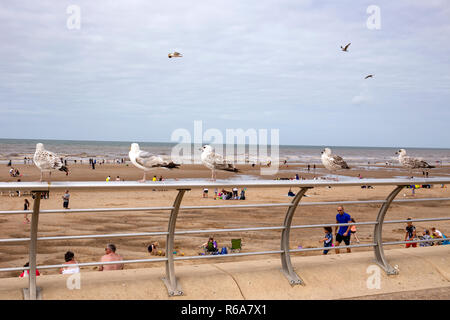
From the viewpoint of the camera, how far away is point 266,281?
4121 millimetres

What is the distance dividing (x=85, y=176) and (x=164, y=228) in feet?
78.5

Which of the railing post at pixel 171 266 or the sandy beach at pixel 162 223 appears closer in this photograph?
the railing post at pixel 171 266

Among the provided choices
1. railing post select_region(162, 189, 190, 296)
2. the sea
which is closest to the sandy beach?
railing post select_region(162, 189, 190, 296)

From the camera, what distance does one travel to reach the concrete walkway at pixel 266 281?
12.0 ft

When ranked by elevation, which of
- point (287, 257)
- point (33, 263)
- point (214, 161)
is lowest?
point (287, 257)

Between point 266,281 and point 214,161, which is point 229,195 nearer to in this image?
point 214,161

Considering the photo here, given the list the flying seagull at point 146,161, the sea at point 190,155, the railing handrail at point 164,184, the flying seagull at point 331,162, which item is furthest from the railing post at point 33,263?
the sea at point 190,155

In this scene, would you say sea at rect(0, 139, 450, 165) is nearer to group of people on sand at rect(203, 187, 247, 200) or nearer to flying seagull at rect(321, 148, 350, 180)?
group of people on sand at rect(203, 187, 247, 200)

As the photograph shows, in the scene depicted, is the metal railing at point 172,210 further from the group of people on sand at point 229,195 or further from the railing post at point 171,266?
the group of people on sand at point 229,195

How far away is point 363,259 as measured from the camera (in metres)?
4.77

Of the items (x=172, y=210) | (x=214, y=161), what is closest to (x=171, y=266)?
(x=172, y=210)

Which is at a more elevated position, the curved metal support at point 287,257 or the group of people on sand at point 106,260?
the curved metal support at point 287,257
